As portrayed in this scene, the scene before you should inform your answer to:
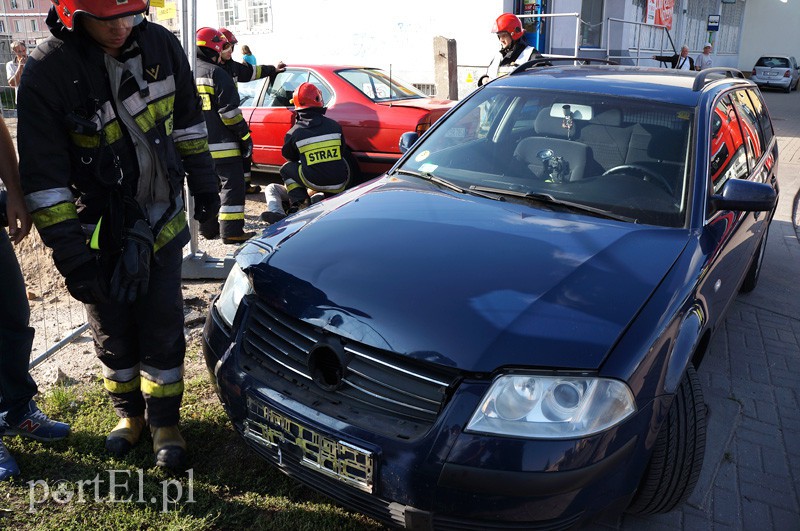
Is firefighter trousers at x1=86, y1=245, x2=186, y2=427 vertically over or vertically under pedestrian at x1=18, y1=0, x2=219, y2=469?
under

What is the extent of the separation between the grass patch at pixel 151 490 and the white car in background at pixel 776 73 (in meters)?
29.9

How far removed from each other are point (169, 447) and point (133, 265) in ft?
2.68

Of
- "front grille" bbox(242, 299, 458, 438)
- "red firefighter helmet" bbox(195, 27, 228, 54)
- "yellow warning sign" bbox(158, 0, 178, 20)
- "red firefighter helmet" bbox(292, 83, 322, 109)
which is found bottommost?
"front grille" bbox(242, 299, 458, 438)

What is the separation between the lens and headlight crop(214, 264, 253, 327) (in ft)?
8.68

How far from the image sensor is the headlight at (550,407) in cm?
197

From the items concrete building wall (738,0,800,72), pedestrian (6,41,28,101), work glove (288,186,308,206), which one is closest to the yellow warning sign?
pedestrian (6,41,28,101)

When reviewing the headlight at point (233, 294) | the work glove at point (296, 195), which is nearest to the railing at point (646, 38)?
the work glove at point (296, 195)

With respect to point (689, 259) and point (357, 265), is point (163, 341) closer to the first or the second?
point (357, 265)

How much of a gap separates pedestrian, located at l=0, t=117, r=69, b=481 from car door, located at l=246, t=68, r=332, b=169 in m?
5.23

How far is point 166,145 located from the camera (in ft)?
8.94

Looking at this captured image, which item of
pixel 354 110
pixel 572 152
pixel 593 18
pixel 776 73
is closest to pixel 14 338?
pixel 572 152

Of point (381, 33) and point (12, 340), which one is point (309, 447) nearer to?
point (12, 340)

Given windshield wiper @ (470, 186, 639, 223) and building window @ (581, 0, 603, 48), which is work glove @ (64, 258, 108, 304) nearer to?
windshield wiper @ (470, 186, 639, 223)

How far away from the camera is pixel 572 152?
10.7 feet
